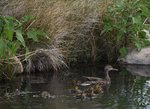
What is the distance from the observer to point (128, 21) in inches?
507

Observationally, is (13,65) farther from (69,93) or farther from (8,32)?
(8,32)

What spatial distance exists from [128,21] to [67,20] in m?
2.00

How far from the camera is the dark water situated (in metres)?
7.93

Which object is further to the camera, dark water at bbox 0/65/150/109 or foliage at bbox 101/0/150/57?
→ foliage at bbox 101/0/150/57

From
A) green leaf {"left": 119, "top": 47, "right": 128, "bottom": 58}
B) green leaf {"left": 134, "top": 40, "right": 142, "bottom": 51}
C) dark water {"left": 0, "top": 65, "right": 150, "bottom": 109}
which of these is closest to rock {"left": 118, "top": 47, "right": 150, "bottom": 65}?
green leaf {"left": 119, "top": 47, "right": 128, "bottom": 58}

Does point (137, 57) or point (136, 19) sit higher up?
point (136, 19)

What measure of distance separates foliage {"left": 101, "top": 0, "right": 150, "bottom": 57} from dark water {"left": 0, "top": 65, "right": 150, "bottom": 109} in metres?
1.29

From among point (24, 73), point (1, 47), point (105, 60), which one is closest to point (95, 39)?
point (105, 60)

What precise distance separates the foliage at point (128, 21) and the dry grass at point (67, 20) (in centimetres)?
45

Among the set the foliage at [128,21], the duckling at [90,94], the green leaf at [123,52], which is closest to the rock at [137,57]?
the foliage at [128,21]

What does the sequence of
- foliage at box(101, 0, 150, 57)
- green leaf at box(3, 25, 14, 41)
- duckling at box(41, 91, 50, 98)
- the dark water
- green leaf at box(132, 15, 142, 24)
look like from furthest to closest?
foliage at box(101, 0, 150, 57) < green leaf at box(132, 15, 142, 24) < duckling at box(41, 91, 50, 98) < the dark water < green leaf at box(3, 25, 14, 41)

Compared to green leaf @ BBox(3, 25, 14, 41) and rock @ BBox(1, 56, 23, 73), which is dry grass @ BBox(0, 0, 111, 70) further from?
green leaf @ BBox(3, 25, 14, 41)

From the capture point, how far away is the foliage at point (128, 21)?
12.3 meters

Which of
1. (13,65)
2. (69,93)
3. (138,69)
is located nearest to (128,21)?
(138,69)
